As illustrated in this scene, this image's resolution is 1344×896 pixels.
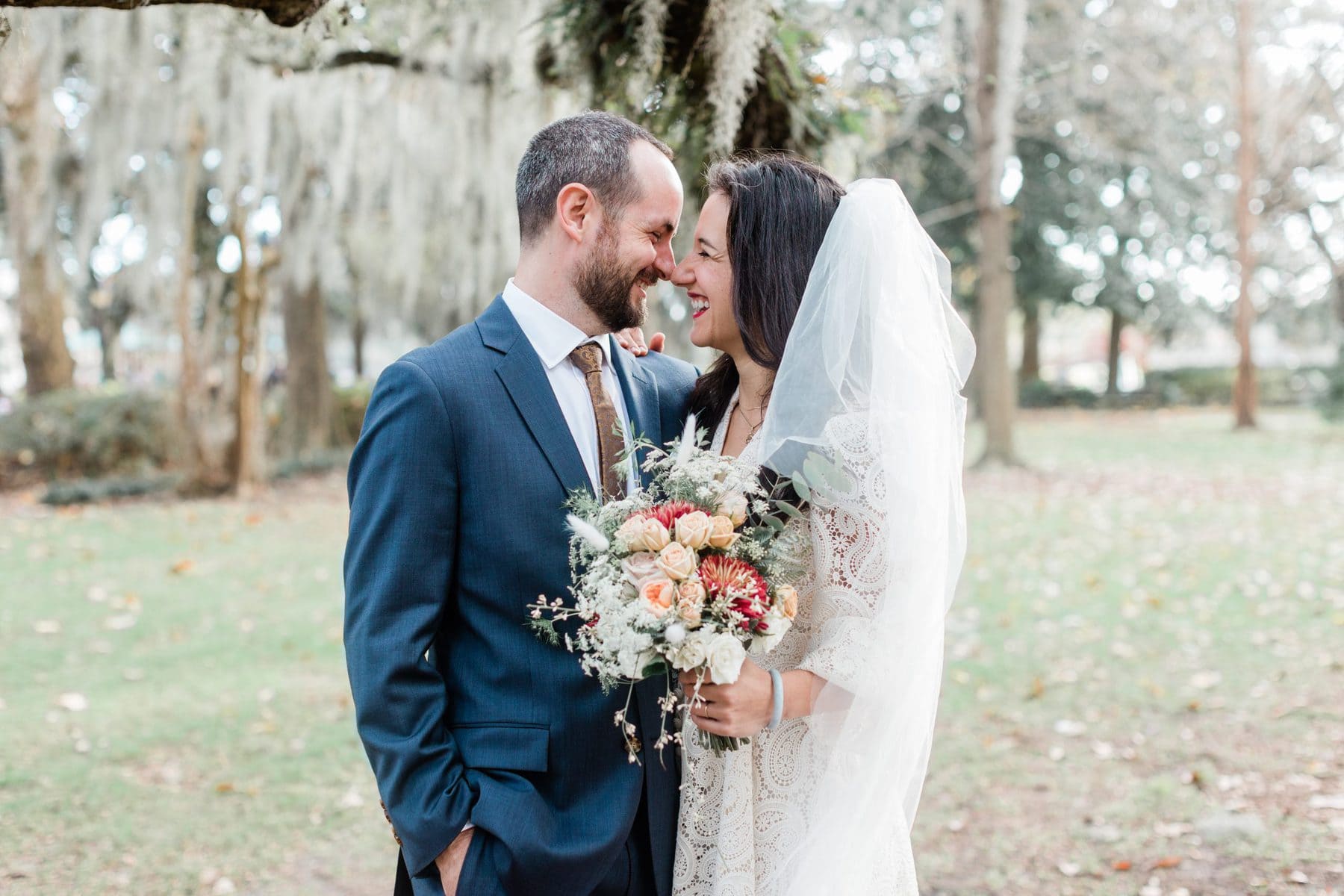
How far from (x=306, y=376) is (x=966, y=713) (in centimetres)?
1075

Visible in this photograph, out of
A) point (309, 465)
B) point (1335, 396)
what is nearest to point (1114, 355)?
point (1335, 396)

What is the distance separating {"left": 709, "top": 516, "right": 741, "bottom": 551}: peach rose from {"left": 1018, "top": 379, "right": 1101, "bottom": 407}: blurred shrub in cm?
2736

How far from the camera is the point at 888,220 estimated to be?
2076 mm

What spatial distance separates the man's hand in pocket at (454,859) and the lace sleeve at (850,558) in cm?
68

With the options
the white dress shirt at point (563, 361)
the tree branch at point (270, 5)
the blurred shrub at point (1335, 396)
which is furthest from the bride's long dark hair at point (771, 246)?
A: the blurred shrub at point (1335, 396)

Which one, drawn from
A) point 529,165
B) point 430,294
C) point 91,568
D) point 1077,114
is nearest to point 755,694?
point 529,165

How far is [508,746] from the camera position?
1.89 metres

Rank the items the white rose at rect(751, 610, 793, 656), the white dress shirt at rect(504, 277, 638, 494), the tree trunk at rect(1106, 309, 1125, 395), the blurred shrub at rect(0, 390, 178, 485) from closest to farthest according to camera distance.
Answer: the white rose at rect(751, 610, 793, 656), the white dress shirt at rect(504, 277, 638, 494), the blurred shrub at rect(0, 390, 178, 485), the tree trunk at rect(1106, 309, 1125, 395)

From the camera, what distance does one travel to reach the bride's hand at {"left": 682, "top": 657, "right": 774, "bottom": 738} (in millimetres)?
1786

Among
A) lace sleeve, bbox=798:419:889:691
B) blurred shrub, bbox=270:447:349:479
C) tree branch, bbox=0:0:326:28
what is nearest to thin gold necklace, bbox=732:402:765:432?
lace sleeve, bbox=798:419:889:691

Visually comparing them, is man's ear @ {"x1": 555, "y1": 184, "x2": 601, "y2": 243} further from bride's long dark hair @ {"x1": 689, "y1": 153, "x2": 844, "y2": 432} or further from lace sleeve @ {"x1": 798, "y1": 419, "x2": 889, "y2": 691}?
lace sleeve @ {"x1": 798, "y1": 419, "x2": 889, "y2": 691}

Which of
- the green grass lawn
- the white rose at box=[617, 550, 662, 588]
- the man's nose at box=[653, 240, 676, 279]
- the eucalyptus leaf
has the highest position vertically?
the man's nose at box=[653, 240, 676, 279]

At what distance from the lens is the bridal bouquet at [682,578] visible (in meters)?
1.67

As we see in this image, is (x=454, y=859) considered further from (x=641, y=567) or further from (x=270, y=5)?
(x=270, y=5)
